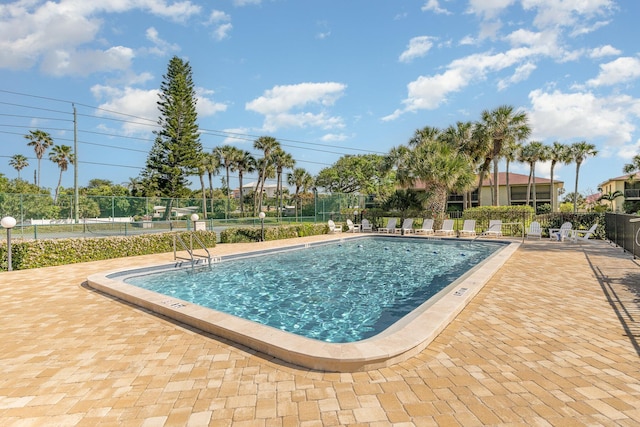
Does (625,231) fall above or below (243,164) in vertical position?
below

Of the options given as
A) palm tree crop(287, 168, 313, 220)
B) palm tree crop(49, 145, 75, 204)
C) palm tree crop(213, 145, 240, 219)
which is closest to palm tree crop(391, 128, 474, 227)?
palm tree crop(213, 145, 240, 219)

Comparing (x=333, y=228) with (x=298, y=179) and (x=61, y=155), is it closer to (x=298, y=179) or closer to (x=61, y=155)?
(x=298, y=179)

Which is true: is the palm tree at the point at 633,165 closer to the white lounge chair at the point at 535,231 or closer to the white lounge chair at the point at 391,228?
the white lounge chair at the point at 535,231

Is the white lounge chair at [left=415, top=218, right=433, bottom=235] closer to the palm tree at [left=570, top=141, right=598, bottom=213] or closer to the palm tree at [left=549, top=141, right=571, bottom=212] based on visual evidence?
the palm tree at [left=549, top=141, right=571, bottom=212]

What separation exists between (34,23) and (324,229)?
1628 cm

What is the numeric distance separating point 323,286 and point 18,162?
6477cm

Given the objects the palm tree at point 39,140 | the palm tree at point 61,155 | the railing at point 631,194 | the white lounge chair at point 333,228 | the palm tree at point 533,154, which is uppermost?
the palm tree at point 39,140

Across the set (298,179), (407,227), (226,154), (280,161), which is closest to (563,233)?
(407,227)

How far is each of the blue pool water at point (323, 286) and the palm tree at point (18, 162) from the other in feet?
196

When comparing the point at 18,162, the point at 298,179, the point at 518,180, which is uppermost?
the point at 18,162

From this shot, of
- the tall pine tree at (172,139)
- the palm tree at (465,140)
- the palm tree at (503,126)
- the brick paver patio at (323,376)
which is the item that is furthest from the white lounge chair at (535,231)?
the tall pine tree at (172,139)

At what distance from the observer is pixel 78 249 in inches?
368

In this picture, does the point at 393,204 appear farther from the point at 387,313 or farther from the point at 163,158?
the point at 163,158

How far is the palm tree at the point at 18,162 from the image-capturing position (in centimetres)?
5169
